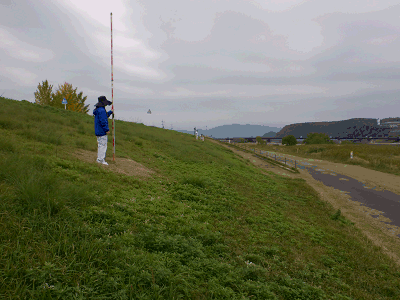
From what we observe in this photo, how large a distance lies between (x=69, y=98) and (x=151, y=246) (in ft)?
161

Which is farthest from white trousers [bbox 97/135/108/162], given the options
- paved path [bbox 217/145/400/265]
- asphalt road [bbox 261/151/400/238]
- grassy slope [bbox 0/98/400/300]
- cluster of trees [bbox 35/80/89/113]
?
cluster of trees [bbox 35/80/89/113]

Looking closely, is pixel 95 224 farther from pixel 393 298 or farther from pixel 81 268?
pixel 393 298

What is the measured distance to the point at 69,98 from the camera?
144 ft

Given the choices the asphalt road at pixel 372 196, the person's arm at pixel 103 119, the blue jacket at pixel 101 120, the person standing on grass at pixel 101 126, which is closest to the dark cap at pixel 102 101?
the person standing on grass at pixel 101 126

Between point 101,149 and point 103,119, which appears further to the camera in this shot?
point 101,149

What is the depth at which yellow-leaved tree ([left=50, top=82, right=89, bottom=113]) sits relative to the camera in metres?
41.7

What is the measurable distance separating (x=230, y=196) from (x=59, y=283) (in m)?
7.98

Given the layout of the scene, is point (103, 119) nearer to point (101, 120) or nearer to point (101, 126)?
point (101, 120)

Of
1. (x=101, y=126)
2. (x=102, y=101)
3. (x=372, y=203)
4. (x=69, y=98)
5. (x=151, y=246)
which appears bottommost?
(x=372, y=203)

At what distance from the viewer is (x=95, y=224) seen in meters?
4.33

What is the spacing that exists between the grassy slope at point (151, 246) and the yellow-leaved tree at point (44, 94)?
44.1 meters

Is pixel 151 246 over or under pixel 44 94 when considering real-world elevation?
under

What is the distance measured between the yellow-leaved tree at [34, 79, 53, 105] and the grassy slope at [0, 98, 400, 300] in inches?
1736

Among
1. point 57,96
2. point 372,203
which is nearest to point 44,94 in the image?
point 57,96
